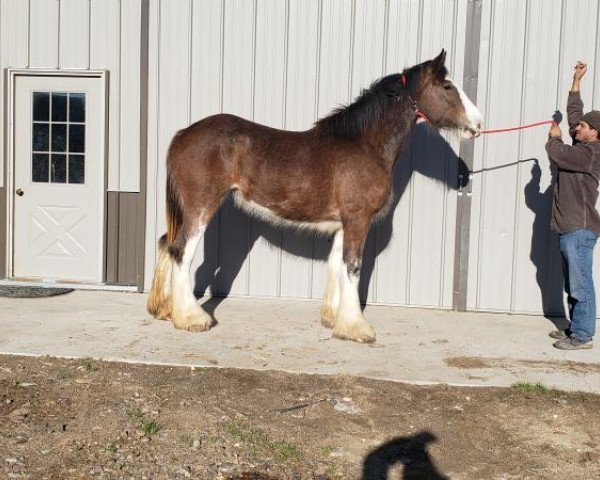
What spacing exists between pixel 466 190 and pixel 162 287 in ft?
10.3

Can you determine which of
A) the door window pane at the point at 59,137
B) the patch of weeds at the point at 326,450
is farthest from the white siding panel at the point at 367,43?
the patch of weeds at the point at 326,450

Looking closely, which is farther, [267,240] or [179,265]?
[267,240]

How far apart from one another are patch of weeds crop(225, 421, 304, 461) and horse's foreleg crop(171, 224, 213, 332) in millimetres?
2029

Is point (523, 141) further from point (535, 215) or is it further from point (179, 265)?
point (179, 265)

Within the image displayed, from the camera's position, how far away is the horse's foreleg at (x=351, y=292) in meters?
5.74

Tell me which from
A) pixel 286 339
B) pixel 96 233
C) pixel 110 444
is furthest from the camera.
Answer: pixel 96 233

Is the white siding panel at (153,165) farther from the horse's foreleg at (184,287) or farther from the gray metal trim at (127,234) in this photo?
the horse's foreleg at (184,287)

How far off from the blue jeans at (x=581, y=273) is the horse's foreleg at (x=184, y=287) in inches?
117

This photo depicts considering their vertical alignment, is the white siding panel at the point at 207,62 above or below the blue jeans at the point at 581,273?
above

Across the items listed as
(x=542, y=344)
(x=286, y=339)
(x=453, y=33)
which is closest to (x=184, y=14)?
(x=453, y=33)

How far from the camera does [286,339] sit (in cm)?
577

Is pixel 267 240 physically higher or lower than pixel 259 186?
lower

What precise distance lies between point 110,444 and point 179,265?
7.95 ft

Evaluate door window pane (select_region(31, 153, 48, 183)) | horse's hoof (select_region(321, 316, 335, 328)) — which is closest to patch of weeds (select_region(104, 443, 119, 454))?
horse's hoof (select_region(321, 316, 335, 328))
